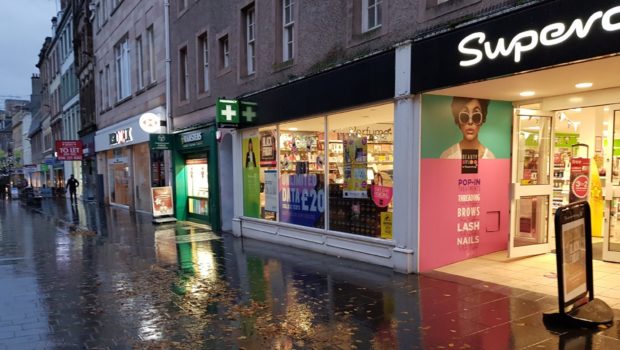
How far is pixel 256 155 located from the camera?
37.3 ft

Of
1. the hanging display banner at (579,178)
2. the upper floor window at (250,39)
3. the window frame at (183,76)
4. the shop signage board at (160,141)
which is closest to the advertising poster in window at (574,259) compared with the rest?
the hanging display banner at (579,178)

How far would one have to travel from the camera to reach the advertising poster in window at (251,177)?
11406mm

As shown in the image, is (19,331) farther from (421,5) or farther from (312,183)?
(421,5)

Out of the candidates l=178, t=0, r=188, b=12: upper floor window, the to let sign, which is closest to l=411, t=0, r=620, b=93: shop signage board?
l=178, t=0, r=188, b=12: upper floor window

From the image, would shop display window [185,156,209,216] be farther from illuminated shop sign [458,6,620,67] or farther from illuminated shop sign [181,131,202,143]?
illuminated shop sign [458,6,620,67]

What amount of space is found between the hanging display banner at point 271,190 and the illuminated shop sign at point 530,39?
5.61 meters

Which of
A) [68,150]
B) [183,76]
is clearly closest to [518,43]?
[183,76]

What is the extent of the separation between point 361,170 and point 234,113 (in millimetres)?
4146

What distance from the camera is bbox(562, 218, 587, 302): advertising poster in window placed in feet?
15.8

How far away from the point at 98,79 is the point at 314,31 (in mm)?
20505

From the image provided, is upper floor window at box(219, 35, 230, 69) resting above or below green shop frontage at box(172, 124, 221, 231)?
above

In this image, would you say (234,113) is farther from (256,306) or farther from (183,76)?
(256,306)

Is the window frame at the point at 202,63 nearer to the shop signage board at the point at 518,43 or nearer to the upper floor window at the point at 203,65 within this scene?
the upper floor window at the point at 203,65

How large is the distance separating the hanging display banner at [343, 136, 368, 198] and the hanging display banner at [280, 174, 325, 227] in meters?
0.78
